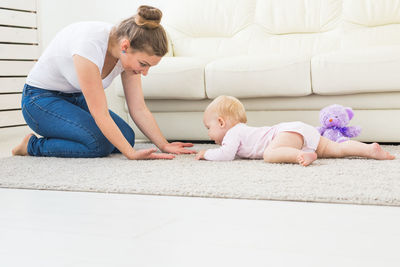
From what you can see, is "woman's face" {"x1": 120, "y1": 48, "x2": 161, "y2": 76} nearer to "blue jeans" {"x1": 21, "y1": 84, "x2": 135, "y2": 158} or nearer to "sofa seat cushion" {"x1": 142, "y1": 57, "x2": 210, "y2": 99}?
"blue jeans" {"x1": 21, "y1": 84, "x2": 135, "y2": 158}

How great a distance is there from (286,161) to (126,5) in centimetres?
268

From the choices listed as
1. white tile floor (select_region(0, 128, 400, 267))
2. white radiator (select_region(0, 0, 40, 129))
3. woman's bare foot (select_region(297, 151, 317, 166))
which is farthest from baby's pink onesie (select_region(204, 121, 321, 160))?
white radiator (select_region(0, 0, 40, 129))

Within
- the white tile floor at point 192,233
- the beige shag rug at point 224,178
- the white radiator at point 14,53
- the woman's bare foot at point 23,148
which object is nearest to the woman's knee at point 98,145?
the beige shag rug at point 224,178

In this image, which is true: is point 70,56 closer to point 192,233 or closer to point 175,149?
point 175,149

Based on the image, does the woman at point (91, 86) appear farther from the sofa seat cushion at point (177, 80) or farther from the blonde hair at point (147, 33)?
the sofa seat cushion at point (177, 80)

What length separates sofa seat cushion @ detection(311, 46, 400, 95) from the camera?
2357 millimetres

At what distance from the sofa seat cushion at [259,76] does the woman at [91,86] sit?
382mm

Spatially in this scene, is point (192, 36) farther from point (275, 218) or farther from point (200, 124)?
point (275, 218)

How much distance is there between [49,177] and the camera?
1778 mm

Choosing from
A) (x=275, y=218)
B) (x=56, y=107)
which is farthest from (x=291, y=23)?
(x=275, y=218)

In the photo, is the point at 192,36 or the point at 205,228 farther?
the point at 192,36

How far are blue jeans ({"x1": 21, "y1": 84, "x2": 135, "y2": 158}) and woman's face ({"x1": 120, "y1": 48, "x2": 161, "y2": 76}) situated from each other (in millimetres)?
370

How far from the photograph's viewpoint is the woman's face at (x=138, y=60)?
6.54ft

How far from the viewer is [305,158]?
182 cm
